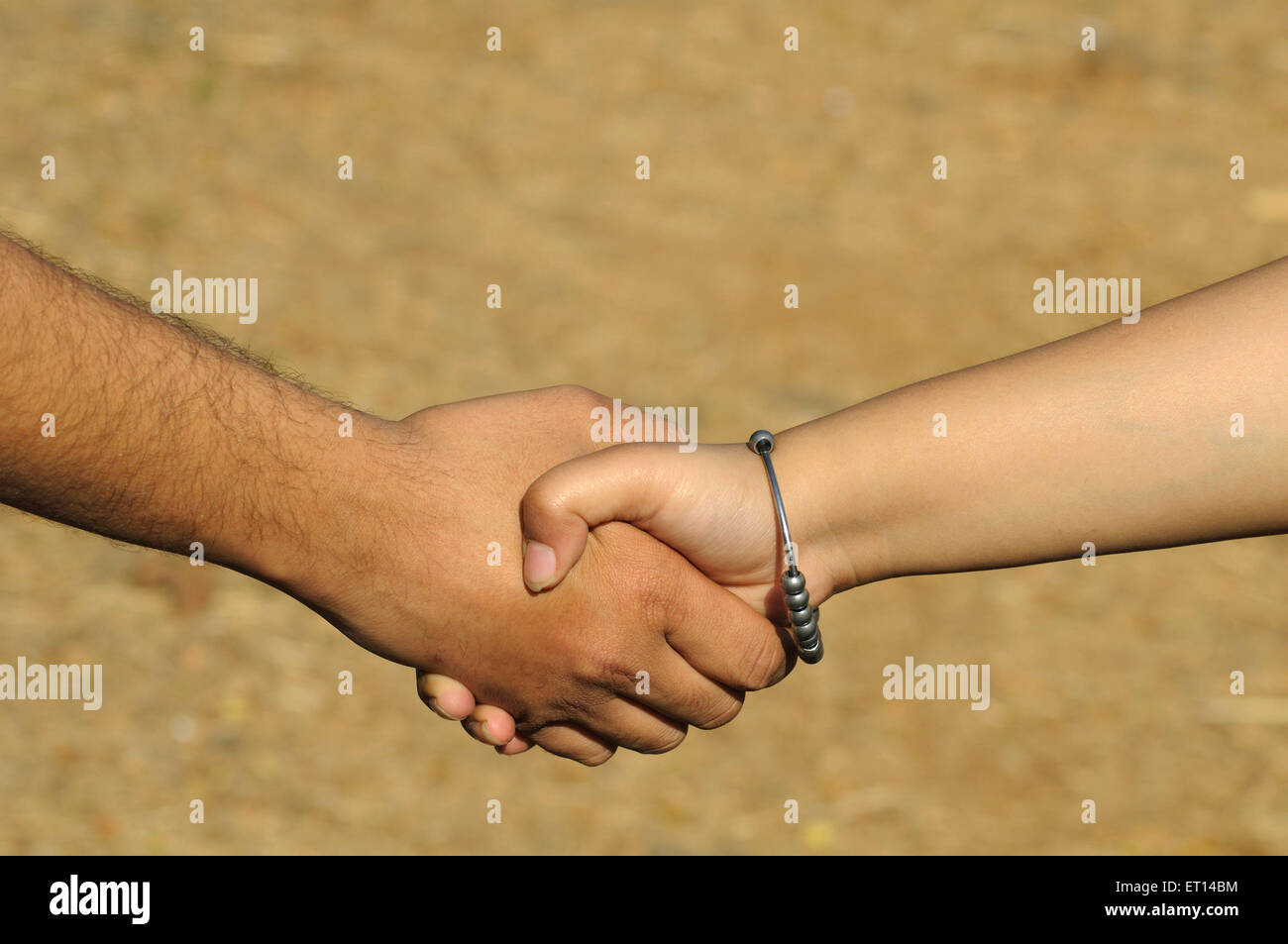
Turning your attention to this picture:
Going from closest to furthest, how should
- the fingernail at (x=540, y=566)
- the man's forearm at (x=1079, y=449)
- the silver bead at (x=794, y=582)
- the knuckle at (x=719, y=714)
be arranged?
the man's forearm at (x=1079, y=449) → the silver bead at (x=794, y=582) → the fingernail at (x=540, y=566) → the knuckle at (x=719, y=714)

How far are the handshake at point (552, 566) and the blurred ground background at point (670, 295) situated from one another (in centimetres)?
120

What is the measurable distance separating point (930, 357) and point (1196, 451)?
3.37 m

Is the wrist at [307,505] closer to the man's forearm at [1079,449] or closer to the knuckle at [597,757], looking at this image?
the knuckle at [597,757]

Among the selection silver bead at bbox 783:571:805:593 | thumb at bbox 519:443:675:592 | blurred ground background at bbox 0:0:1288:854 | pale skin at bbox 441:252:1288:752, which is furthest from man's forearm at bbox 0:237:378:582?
blurred ground background at bbox 0:0:1288:854

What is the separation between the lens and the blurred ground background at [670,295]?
4148mm

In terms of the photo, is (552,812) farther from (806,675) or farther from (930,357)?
(930,357)

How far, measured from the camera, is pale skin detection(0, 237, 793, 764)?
2539mm

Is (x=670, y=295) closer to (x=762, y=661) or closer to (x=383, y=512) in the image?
(x=762, y=661)

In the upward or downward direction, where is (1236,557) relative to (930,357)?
downward

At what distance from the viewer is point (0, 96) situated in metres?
6.33

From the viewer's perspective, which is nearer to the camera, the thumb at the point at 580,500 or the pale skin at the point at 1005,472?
the pale skin at the point at 1005,472

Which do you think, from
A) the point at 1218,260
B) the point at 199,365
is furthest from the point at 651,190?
the point at 199,365

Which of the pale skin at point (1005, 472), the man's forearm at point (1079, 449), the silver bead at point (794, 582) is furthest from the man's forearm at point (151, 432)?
the man's forearm at point (1079, 449)

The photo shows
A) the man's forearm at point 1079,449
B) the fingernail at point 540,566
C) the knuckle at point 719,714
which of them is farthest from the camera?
the knuckle at point 719,714
